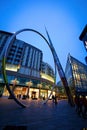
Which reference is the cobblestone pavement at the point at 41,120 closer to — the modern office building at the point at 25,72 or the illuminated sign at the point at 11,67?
the modern office building at the point at 25,72

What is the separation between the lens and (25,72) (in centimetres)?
4962

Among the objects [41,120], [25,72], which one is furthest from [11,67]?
[41,120]

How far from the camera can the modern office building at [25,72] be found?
149ft

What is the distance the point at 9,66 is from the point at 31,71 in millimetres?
10238

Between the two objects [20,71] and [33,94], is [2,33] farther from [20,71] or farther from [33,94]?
[33,94]

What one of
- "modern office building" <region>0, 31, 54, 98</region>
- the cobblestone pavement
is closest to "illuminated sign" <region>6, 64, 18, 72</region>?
"modern office building" <region>0, 31, 54, 98</region>

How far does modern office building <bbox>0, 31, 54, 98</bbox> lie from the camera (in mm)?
45362

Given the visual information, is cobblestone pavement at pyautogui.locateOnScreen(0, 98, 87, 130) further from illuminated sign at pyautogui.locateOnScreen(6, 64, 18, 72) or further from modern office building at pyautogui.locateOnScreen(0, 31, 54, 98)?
illuminated sign at pyautogui.locateOnScreen(6, 64, 18, 72)

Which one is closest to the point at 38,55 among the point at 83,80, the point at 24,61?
the point at 24,61

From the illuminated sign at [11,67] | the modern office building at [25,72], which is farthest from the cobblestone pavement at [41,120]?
the illuminated sign at [11,67]

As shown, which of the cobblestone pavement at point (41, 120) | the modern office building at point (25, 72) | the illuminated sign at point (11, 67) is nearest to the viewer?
the cobblestone pavement at point (41, 120)

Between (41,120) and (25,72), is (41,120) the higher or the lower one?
the lower one

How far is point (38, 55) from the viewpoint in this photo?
61750mm

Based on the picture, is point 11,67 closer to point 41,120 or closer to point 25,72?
point 25,72
